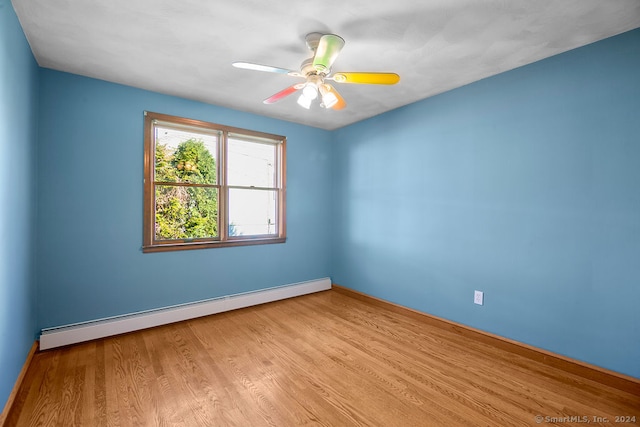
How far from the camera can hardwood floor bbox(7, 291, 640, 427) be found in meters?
1.70

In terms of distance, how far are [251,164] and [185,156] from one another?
829 millimetres

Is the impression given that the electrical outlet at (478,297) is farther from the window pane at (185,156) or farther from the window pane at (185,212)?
the window pane at (185,156)

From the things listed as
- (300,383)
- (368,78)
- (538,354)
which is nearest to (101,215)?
(300,383)

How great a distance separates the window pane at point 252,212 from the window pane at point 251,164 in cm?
13

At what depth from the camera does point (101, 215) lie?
272cm

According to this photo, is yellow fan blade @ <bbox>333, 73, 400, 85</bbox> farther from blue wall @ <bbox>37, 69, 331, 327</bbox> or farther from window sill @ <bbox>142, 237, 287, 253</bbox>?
window sill @ <bbox>142, 237, 287, 253</bbox>

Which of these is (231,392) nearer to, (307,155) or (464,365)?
(464,365)

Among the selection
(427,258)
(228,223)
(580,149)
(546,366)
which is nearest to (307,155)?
(228,223)

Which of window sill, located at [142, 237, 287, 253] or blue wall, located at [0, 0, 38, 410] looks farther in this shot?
window sill, located at [142, 237, 287, 253]

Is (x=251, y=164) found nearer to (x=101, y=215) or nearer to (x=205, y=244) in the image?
(x=205, y=244)

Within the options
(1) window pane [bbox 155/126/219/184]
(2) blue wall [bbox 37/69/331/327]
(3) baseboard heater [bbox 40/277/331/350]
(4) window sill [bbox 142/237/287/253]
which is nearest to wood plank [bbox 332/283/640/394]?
(3) baseboard heater [bbox 40/277/331/350]

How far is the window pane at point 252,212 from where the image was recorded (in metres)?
3.62

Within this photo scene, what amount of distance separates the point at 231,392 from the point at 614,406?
8.32 ft

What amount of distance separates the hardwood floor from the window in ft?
3.57
